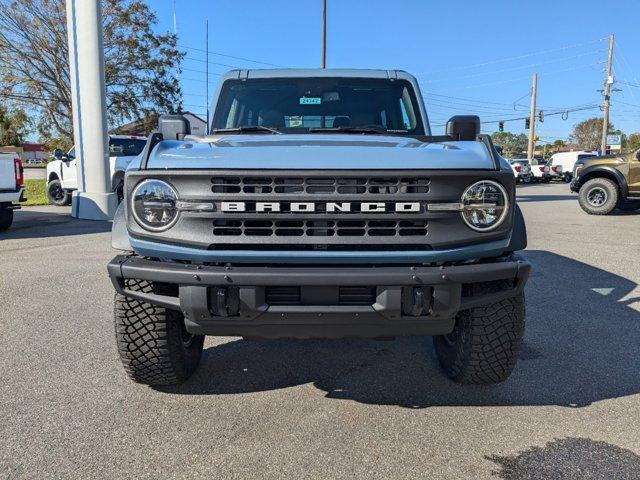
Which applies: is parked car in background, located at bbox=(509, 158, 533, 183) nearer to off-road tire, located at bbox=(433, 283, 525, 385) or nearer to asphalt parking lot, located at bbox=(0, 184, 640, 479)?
asphalt parking lot, located at bbox=(0, 184, 640, 479)

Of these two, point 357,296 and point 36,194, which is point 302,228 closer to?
point 357,296

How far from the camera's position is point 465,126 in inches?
132

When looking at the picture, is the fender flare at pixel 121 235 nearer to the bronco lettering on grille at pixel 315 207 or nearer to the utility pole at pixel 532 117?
the bronco lettering on grille at pixel 315 207

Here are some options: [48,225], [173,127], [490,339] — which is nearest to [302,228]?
[490,339]

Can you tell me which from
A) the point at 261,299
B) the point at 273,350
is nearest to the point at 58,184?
the point at 273,350

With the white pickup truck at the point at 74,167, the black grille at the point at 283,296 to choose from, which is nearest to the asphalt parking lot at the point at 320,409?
the black grille at the point at 283,296

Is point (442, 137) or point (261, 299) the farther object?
point (442, 137)

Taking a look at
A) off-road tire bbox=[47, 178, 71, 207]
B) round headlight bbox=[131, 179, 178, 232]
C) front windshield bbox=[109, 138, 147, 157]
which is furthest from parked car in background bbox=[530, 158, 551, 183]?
round headlight bbox=[131, 179, 178, 232]

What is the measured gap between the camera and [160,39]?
2734 centimetres

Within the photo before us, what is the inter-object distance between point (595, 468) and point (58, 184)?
16.3 metres

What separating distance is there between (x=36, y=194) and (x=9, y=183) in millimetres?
11203

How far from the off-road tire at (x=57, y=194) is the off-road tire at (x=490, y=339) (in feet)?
50.3

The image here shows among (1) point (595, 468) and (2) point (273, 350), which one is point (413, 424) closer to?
(1) point (595, 468)

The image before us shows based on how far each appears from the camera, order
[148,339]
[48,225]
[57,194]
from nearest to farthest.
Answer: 1. [148,339]
2. [48,225]
3. [57,194]
